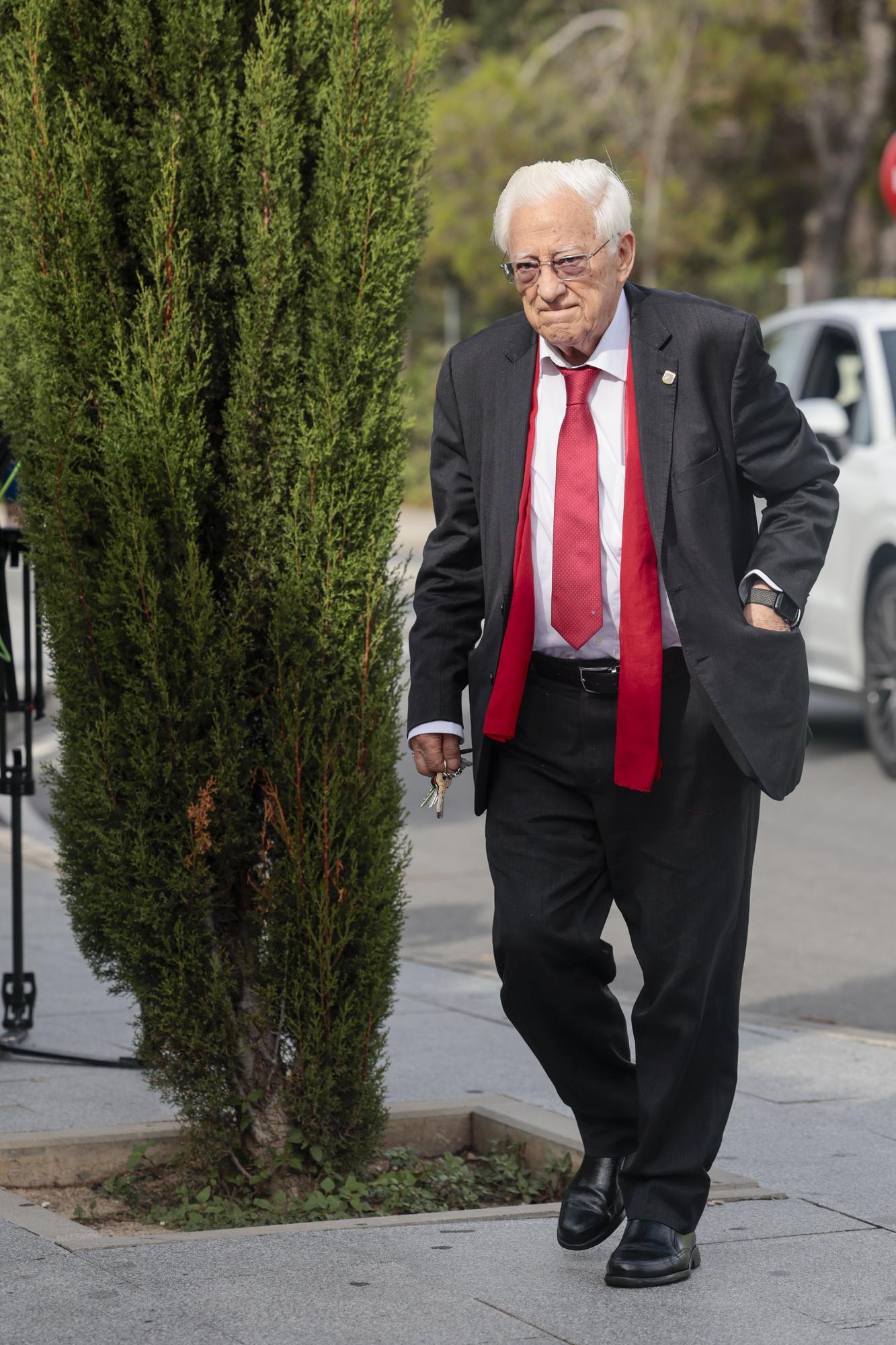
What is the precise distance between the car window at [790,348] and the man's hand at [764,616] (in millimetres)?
7624

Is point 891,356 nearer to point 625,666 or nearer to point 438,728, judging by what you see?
point 438,728

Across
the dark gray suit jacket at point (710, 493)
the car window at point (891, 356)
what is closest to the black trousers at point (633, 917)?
the dark gray suit jacket at point (710, 493)

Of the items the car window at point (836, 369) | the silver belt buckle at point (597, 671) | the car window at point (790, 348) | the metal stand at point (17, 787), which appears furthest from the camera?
the car window at point (790, 348)

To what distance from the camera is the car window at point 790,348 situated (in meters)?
11.2

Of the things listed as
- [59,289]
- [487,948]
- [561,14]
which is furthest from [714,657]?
[561,14]

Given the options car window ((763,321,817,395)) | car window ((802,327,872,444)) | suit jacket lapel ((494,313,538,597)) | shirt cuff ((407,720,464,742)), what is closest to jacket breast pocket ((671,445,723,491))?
suit jacket lapel ((494,313,538,597))

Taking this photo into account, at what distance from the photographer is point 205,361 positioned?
13.1 feet

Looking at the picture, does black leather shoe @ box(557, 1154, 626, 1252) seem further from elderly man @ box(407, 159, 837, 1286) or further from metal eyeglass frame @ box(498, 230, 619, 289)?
metal eyeglass frame @ box(498, 230, 619, 289)

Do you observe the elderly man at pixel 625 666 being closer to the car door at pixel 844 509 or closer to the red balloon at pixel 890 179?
the car door at pixel 844 509

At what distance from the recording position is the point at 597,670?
372 centimetres

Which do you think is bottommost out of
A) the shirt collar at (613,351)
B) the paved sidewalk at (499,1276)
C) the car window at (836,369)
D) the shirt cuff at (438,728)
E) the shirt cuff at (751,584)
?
the paved sidewalk at (499,1276)

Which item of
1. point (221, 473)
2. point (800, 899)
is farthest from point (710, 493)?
point (800, 899)

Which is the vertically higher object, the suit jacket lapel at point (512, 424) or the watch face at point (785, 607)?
the suit jacket lapel at point (512, 424)

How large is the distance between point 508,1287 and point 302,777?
1.07 meters
